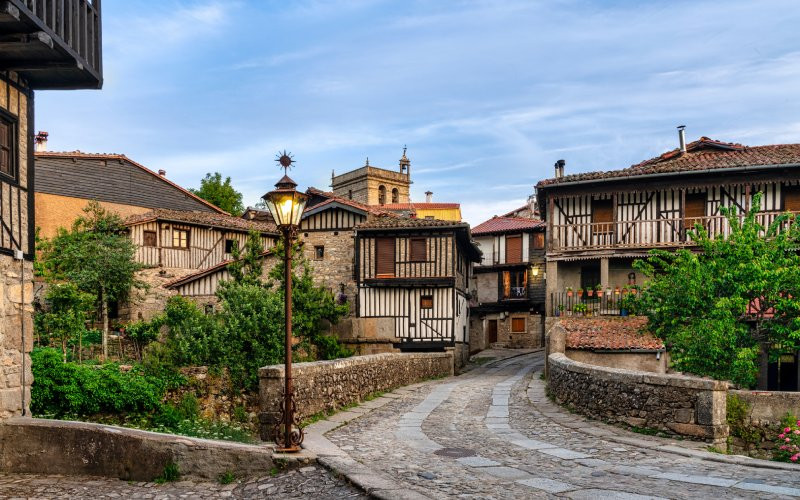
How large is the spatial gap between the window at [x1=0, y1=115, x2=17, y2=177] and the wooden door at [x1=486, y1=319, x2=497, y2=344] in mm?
31351

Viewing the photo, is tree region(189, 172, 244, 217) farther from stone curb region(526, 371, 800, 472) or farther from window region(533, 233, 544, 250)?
stone curb region(526, 371, 800, 472)

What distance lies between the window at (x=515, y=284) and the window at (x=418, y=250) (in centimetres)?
1424

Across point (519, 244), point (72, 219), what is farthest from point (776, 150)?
point (72, 219)

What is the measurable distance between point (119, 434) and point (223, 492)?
1743mm

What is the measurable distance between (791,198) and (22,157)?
73.2 ft

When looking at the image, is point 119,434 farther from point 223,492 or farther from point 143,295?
point 143,295

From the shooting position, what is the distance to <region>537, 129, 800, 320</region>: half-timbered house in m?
21.6

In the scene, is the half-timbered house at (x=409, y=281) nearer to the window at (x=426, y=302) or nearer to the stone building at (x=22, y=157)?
the window at (x=426, y=302)

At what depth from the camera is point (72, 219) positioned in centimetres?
2945

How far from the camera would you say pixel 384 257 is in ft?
81.8

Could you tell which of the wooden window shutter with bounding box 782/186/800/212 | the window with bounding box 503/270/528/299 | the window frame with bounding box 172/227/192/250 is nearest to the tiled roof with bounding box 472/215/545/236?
the window with bounding box 503/270/528/299

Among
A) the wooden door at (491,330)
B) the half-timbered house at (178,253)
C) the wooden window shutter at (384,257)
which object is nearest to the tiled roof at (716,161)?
the wooden window shutter at (384,257)

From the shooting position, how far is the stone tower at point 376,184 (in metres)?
67.7

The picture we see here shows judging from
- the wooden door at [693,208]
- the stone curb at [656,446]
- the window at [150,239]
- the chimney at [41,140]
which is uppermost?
the chimney at [41,140]
